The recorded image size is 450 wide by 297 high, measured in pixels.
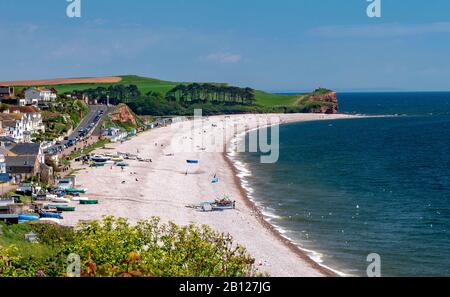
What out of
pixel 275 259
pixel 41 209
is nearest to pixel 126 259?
pixel 275 259

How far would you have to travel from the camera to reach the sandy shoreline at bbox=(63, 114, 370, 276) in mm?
40875

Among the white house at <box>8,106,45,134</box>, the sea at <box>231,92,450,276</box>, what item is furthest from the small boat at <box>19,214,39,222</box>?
the white house at <box>8,106,45,134</box>

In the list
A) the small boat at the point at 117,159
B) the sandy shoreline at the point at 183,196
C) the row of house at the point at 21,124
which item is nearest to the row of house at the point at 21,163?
the sandy shoreline at the point at 183,196

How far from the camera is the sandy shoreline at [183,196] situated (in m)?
40.9

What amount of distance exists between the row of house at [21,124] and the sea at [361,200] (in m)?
31.5

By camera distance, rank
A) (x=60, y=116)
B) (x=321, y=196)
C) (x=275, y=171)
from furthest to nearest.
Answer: (x=60, y=116), (x=275, y=171), (x=321, y=196)

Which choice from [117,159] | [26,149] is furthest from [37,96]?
[26,149]

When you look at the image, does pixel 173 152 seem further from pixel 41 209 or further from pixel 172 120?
pixel 172 120

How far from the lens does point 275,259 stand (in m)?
39.1

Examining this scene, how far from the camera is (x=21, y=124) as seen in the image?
88562 millimetres

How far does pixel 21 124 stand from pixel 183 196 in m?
38.8

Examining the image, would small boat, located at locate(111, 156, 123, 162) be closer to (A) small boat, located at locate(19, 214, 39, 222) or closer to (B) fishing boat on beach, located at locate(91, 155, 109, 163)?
(B) fishing boat on beach, located at locate(91, 155, 109, 163)
